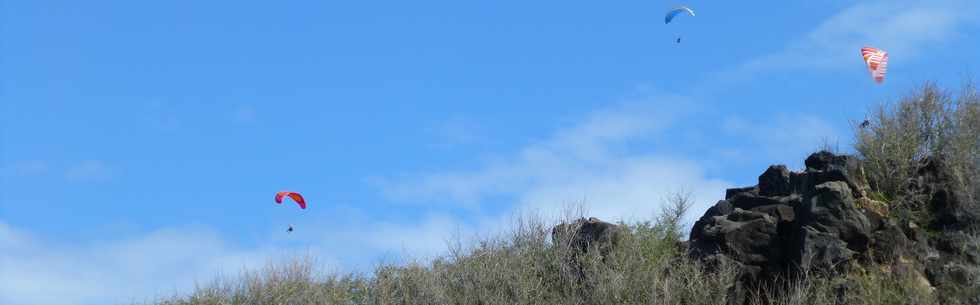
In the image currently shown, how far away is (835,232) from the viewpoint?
26859 mm

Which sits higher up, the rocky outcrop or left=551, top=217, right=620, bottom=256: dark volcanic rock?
left=551, top=217, right=620, bottom=256: dark volcanic rock

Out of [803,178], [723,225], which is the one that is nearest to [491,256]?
[723,225]

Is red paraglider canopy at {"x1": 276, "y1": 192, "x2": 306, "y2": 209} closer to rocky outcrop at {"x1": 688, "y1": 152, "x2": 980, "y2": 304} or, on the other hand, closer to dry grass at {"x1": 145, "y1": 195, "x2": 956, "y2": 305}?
dry grass at {"x1": 145, "y1": 195, "x2": 956, "y2": 305}

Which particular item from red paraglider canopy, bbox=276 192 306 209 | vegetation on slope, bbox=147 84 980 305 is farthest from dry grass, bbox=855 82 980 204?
red paraglider canopy, bbox=276 192 306 209

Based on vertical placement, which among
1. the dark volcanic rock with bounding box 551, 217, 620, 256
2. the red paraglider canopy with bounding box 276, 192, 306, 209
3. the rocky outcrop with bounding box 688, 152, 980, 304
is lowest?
the rocky outcrop with bounding box 688, 152, 980, 304

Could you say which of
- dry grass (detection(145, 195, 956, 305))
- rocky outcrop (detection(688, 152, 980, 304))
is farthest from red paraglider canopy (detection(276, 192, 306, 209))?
rocky outcrop (detection(688, 152, 980, 304))

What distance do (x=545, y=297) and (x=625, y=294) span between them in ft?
7.52

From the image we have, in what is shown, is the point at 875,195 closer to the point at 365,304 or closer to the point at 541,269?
the point at 541,269

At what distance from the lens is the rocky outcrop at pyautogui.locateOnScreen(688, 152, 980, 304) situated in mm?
26859

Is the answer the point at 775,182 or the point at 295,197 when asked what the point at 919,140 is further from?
the point at 295,197

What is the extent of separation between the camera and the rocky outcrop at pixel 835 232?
26859 millimetres

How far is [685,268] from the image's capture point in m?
Result: 28.0

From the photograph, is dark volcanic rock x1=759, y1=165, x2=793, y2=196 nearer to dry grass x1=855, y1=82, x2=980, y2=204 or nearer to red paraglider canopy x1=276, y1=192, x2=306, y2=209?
dry grass x1=855, y1=82, x2=980, y2=204

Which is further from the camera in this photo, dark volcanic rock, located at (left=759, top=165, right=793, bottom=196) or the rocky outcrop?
dark volcanic rock, located at (left=759, top=165, right=793, bottom=196)
